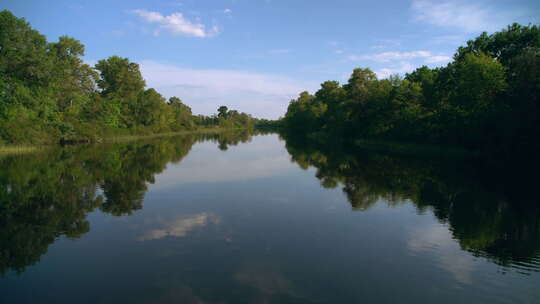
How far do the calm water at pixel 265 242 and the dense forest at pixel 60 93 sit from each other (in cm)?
2654

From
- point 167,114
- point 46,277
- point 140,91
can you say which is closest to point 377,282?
point 46,277

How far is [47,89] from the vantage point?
154ft

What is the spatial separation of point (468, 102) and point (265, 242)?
3955cm

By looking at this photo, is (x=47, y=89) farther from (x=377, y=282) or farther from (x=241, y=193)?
(x=377, y=282)

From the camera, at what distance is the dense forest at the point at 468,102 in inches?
1182

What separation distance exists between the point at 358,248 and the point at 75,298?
8.61 m

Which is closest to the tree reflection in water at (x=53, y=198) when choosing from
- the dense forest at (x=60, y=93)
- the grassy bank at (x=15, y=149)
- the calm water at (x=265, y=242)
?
the calm water at (x=265, y=242)

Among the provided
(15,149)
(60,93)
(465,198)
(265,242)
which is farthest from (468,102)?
(60,93)

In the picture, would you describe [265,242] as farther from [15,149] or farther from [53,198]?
[15,149]

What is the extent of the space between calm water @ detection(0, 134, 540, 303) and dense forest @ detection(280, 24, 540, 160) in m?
14.8

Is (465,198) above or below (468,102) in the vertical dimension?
below

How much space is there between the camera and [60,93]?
5253cm

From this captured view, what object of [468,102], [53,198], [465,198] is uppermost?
[468,102]

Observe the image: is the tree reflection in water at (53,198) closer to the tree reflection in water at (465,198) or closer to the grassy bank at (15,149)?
the grassy bank at (15,149)
